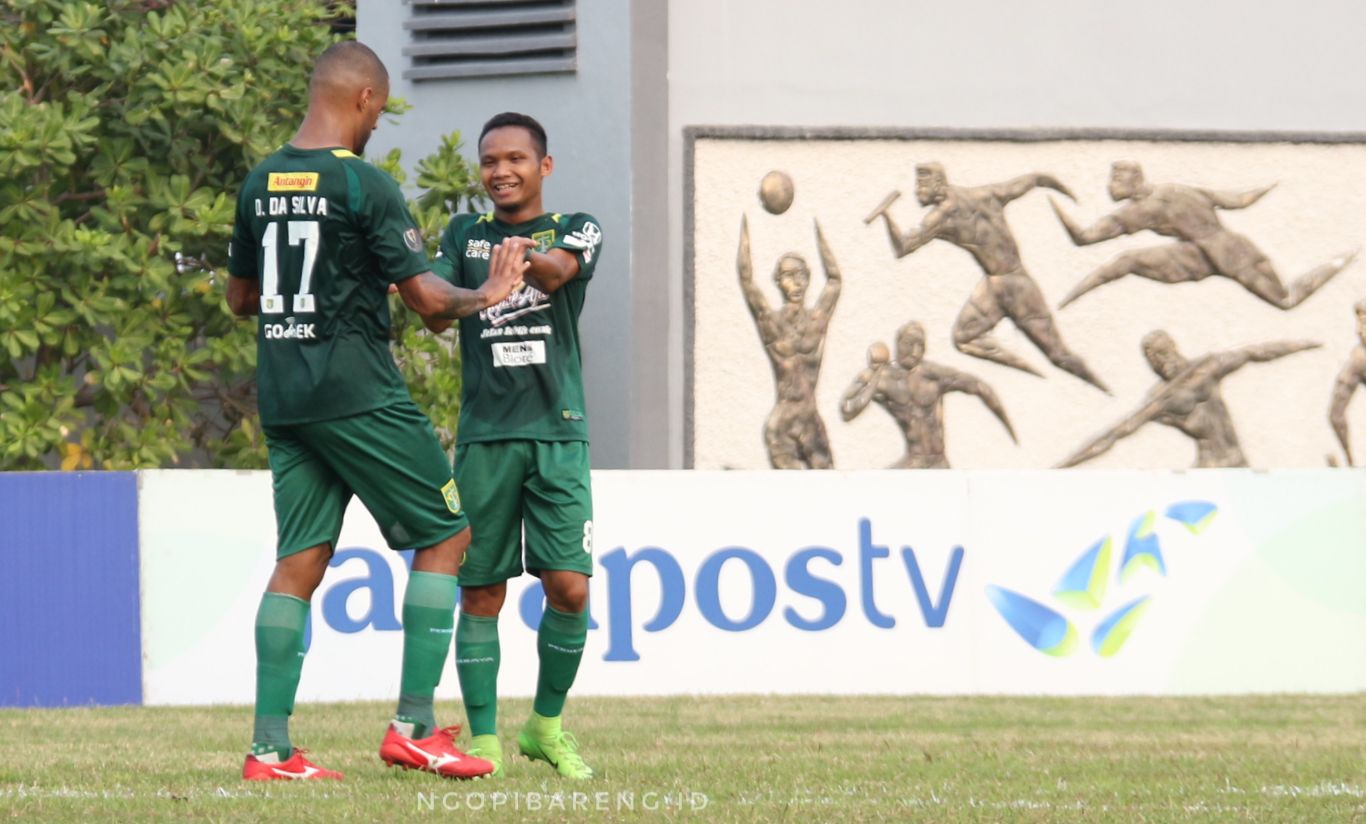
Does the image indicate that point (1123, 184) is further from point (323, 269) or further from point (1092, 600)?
point (323, 269)

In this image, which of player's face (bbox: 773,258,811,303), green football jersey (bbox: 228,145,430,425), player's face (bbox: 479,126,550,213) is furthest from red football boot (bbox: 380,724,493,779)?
player's face (bbox: 773,258,811,303)

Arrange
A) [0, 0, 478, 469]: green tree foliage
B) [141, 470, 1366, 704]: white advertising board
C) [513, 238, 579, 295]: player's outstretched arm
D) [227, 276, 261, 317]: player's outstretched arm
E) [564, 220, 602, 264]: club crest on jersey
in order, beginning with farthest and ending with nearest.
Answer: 1. [0, 0, 478, 469]: green tree foliage
2. [141, 470, 1366, 704]: white advertising board
3. [564, 220, 602, 264]: club crest on jersey
4. [513, 238, 579, 295]: player's outstretched arm
5. [227, 276, 261, 317]: player's outstretched arm

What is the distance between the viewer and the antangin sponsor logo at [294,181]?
17.9 ft

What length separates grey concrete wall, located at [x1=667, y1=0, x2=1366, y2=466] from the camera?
15438 mm

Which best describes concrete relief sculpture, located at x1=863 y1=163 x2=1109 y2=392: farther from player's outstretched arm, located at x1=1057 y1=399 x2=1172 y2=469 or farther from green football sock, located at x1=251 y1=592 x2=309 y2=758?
green football sock, located at x1=251 y1=592 x2=309 y2=758

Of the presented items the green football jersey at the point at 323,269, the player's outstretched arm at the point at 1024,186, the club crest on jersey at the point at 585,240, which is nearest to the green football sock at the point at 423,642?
the green football jersey at the point at 323,269

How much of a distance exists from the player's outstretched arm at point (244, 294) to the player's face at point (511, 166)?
0.78 metres

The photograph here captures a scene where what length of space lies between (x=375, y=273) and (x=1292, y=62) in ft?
39.5

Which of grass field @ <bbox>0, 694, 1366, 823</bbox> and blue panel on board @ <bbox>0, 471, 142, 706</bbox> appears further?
blue panel on board @ <bbox>0, 471, 142, 706</bbox>

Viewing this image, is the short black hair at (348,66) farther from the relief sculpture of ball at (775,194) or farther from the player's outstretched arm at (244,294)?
the relief sculpture of ball at (775,194)

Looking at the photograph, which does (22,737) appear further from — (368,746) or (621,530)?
(621,530)

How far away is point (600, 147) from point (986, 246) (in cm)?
Result: 293

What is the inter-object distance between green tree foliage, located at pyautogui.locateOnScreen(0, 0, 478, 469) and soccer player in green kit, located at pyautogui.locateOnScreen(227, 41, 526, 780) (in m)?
7.32

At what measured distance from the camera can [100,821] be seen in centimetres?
459
